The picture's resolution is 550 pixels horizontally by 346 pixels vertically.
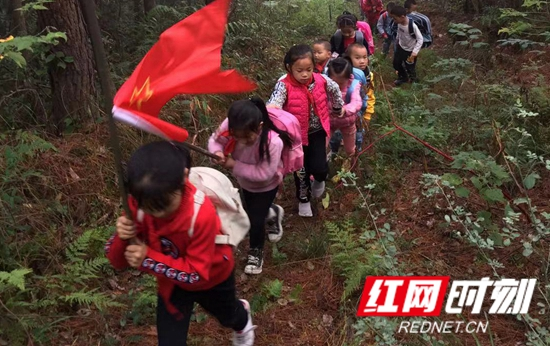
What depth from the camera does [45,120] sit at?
5859 mm

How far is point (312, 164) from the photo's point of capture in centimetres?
500

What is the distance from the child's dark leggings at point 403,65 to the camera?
8.86 m

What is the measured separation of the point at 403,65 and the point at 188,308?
728 cm

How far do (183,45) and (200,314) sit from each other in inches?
91.5

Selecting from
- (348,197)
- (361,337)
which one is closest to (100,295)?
(361,337)

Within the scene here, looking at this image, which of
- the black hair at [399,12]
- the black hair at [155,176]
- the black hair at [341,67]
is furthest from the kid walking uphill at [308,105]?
the black hair at [399,12]

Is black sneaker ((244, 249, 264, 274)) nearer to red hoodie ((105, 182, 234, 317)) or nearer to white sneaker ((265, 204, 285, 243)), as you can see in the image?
white sneaker ((265, 204, 285, 243))

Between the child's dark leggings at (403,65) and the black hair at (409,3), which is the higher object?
the black hair at (409,3)

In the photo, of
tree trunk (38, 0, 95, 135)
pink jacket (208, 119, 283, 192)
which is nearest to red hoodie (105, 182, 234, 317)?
pink jacket (208, 119, 283, 192)

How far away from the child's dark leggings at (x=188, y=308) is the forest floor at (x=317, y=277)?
27.0 inches

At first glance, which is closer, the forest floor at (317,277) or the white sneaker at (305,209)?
the forest floor at (317,277)

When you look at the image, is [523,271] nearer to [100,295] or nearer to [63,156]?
[100,295]

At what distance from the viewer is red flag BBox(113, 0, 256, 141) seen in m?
2.10

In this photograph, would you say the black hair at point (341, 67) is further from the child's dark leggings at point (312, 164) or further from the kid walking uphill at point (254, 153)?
the kid walking uphill at point (254, 153)
